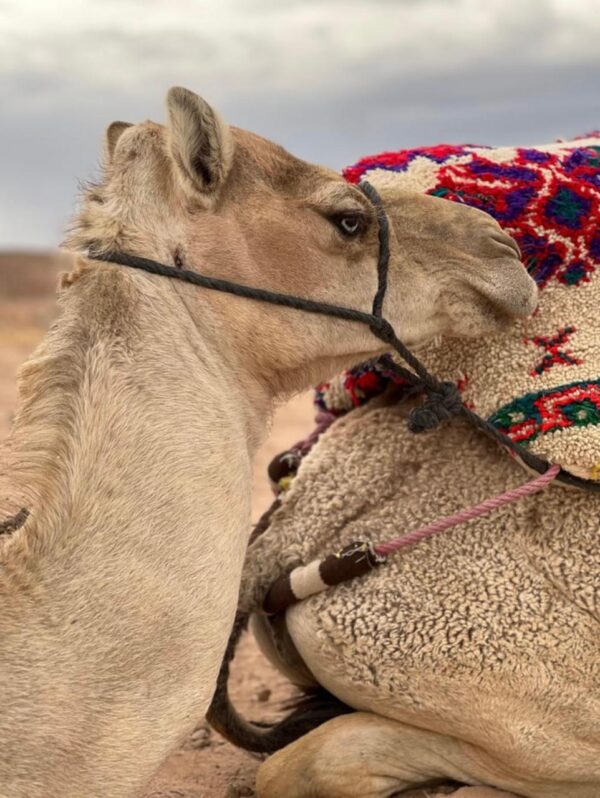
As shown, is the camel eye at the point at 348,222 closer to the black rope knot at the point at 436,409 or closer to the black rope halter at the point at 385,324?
the black rope halter at the point at 385,324

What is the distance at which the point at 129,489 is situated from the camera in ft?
8.70

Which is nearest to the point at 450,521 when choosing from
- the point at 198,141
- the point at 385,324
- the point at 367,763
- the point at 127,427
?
the point at 385,324

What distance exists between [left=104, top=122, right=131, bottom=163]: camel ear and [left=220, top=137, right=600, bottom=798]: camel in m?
1.01

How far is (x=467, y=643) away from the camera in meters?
3.06

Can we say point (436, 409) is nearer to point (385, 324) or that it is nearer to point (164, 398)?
point (385, 324)

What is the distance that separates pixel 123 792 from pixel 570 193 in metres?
2.19

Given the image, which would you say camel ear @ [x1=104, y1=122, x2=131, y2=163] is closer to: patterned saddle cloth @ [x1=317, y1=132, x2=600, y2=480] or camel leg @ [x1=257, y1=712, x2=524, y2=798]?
patterned saddle cloth @ [x1=317, y1=132, x2=600, y2=480]

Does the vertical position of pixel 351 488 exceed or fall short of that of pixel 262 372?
it falls short

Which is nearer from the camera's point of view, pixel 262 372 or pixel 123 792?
pixel 123 792

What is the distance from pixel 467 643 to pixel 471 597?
0.13m

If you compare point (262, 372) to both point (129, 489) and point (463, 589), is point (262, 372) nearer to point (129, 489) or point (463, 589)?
point (129, 489)

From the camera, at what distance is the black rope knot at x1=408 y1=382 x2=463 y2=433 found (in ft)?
10.6

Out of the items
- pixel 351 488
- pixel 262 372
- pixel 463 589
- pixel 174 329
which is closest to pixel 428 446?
pixel 351 488

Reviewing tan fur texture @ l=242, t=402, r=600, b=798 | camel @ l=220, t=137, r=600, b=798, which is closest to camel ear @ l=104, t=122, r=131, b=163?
camel @ l=220, t=137, r=600, b=798
